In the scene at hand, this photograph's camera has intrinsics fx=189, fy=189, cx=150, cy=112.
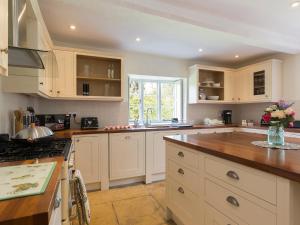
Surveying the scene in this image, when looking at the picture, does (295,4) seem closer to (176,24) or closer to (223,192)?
(176,24)

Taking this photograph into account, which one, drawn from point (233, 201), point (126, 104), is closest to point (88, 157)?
point (126, 104)

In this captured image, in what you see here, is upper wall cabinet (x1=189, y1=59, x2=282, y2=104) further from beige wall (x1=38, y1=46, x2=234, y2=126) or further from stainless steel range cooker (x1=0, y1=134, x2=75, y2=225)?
stainless steel range cooker (x1=0, y1=134, x2=75, y2=225)

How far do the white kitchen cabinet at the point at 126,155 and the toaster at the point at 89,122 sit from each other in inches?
16.8

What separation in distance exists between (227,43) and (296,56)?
1.41m

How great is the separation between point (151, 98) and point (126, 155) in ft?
5.00

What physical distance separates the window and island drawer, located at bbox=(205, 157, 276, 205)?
259cm

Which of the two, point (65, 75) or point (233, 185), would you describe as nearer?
point (233, 185)

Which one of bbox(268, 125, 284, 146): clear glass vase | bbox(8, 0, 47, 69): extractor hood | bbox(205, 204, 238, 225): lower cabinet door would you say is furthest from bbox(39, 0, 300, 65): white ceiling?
bbox(205, 204, 238, 225): lower cabinet door

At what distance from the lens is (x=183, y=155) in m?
1.83

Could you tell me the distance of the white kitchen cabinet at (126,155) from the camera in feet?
9.76

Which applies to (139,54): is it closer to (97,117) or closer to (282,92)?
(97,117)

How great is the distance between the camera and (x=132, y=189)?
2.93 meters

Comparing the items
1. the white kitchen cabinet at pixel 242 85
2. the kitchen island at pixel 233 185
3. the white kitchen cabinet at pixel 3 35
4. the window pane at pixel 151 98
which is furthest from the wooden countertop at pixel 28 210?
the white kitchen cabinet at pixel 242 85

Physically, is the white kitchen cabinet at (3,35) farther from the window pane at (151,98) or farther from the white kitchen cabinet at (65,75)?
the window pane at (151,98)
